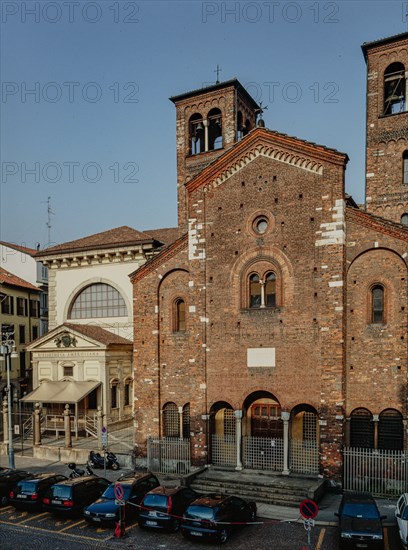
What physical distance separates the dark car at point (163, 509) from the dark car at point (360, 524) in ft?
18.3

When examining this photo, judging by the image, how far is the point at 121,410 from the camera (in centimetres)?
3462

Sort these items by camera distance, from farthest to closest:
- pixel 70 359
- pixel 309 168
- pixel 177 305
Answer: pixel 70 359
pixel 177 305
pixel 309 168

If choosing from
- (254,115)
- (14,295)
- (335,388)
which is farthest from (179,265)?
(14,295)

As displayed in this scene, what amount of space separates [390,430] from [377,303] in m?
5.61

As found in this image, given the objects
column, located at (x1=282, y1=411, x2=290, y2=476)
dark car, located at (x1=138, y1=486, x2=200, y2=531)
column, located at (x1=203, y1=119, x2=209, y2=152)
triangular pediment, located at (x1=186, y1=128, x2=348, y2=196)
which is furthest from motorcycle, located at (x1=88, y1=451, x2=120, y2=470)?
column, located at (x1=203, y1=119, x2=209, y2=152)

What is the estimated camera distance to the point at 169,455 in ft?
83.5

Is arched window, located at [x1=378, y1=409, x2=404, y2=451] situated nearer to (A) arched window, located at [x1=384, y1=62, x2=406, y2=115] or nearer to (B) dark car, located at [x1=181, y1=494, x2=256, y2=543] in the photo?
(B) dark car, located at [x1=181, y1=494, x2=256, y2=543]

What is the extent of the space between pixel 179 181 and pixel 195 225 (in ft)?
35.7

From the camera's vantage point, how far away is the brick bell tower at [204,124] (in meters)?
34.3

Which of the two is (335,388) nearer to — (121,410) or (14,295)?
(121,410)

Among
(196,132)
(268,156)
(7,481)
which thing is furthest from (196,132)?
(7,481)

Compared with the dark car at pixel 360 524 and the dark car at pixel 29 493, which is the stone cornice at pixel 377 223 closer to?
the dark car at pixel 360 524

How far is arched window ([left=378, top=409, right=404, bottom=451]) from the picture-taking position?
21.7 metres

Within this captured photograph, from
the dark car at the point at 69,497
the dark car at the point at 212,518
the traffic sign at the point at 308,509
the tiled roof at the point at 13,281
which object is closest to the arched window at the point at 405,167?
the dark car at the point at 212,518
